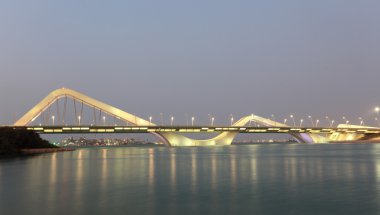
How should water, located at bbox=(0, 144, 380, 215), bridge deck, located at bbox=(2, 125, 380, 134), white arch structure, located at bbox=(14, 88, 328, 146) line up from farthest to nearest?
1. white arch structure, located at bbox=(14, 88, 328, 146)
2. bridge deck, located at bbox=(2, 125, 380, 134)
3. water, located at bbox=(0, 144, 380, 215)

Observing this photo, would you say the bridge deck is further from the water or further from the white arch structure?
the water

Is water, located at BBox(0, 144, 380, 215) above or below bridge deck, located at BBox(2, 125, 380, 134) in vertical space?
below

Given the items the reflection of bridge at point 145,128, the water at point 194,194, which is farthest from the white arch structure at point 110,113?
the water at point 194,194

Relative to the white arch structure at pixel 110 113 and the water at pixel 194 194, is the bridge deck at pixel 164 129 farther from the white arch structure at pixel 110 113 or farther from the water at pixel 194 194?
the water at pixel 194 194

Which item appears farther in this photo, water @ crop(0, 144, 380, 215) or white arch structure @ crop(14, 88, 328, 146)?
white arch structure @ crop(14, 88, 328, 146)

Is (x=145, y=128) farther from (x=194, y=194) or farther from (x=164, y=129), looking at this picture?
(x=194, y=194)

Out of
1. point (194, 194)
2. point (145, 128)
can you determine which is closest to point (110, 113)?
point (145, 128)

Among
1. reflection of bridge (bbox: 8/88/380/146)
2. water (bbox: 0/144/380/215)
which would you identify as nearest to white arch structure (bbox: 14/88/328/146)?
reflection of bridge (bbox: 8/88/380/146)

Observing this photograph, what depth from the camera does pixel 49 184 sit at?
20531 mm

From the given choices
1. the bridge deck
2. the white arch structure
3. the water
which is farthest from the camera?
the white arch structure

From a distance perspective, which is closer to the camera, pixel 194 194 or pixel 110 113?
pixel 194 194

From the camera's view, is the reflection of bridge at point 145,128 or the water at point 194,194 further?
the reflection of bridge at point 145,128

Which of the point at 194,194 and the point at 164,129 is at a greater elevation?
the point at 164,129

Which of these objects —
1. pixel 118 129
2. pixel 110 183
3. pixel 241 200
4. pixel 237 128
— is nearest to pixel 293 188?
pixel 241 200
